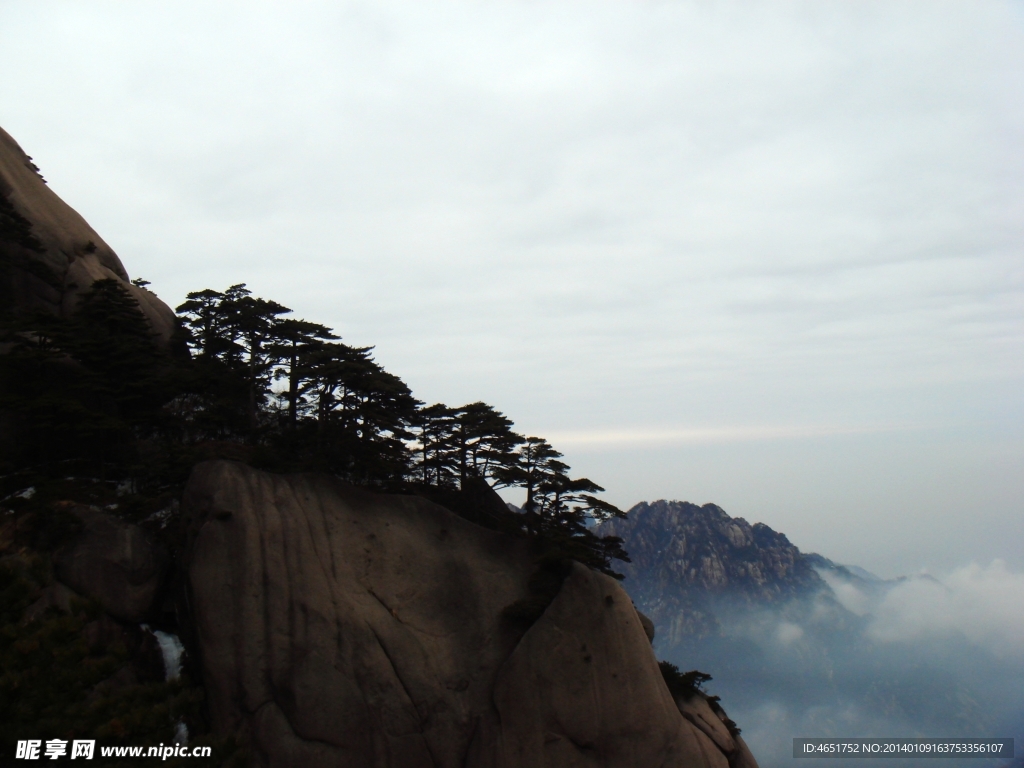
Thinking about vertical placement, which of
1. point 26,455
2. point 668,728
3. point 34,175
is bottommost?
point 668,728

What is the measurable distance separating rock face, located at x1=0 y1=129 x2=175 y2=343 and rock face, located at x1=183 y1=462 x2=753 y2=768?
1688cm

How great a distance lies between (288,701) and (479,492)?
14.5 m

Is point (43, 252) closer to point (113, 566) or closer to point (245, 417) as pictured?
point (245, 417)

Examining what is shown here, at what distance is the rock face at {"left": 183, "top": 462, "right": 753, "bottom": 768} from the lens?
23891mm

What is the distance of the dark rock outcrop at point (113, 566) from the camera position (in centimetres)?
2403

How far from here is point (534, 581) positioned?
29.6m

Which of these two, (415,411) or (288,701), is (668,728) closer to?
(288,701)

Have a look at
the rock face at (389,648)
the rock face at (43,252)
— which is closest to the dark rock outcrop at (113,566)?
the rock face at (389,648)

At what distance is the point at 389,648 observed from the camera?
26000 millimetres

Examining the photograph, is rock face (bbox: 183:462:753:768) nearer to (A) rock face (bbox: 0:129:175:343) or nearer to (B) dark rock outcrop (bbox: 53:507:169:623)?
(B) dark rock outcrop (bbox: 53:507:169:623)

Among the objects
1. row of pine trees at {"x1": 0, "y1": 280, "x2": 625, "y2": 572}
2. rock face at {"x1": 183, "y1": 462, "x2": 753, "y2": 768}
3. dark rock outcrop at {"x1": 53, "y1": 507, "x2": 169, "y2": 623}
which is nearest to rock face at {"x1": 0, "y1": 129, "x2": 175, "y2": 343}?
row of pine trees at {"x1": 0, "y1": 280, "x2": 625, "y2": 572}

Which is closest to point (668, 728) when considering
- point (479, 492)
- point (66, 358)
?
point (479, 492)

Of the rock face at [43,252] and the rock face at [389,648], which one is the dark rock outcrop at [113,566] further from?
the rock face at [43,252]

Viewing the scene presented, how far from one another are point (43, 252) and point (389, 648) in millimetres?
29836
